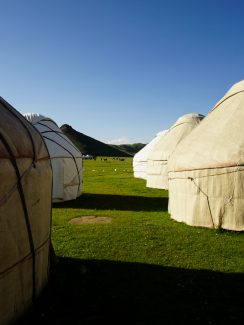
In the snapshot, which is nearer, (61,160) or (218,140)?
(218,140)

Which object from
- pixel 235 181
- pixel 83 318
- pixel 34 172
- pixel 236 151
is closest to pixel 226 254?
pixel 235 181

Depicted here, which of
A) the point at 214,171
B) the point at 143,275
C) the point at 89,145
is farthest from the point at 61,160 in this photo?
the point at 89,145

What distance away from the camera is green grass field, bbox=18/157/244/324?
4645 mm

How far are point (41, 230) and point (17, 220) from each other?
2.56 ft

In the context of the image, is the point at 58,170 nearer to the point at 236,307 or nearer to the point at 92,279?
the point at 92,279

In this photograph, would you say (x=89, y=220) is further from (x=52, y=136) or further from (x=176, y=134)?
(x=176, y=134)

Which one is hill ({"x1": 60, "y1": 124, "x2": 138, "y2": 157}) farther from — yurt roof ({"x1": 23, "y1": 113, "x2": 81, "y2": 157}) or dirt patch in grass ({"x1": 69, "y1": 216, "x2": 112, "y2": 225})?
dirt patch in grass ({"x1": 69, "y1": 216, "x2": 112, "y2": 225})

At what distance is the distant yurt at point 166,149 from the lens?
61.0ft

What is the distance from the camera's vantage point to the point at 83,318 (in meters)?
4.52

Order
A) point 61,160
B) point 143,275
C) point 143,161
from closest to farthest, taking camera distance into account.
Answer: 1. point 143,275
2. point 61,160
3. point 143,161

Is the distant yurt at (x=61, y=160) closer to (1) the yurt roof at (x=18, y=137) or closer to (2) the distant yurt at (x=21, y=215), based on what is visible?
(1) the yurt roof at (x=18, y=137)

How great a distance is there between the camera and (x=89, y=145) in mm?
135500

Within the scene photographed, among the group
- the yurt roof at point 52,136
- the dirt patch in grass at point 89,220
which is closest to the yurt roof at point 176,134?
the yurt roof at point 52,136

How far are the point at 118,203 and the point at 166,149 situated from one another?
5.94m
